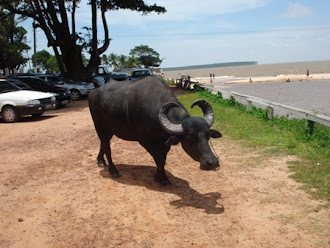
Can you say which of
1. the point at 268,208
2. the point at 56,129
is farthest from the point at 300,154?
the point at 56,129

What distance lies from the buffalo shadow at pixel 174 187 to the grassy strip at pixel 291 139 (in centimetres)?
170

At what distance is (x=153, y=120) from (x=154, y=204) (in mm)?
1504

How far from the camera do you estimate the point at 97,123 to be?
8055 millimetres

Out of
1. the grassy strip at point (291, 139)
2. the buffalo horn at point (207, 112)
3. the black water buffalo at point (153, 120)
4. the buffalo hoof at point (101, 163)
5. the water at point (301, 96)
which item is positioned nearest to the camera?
the black water buffalo at point (153, 120)

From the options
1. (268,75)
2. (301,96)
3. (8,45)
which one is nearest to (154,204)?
(301,96)

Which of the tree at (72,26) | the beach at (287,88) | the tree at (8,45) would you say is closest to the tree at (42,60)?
the tree at (8,45)

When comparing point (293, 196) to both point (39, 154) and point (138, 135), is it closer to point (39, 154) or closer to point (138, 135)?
point (138, 135)

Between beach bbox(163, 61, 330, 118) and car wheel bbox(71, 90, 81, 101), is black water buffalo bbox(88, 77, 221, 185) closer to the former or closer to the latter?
beach bbox(163, 61, 330, 118)

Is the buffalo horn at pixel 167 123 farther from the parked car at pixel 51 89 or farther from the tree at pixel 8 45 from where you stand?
the tree at pixel 8 45

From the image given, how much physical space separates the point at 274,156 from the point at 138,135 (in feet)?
10.8

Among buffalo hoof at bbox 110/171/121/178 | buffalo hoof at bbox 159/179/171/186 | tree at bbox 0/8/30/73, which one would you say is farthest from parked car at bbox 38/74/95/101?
tree at bbox 0/8/30/73

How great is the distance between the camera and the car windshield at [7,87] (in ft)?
54.7

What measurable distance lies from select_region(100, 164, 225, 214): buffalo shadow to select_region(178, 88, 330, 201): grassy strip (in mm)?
1701

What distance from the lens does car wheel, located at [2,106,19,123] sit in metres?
15.6
